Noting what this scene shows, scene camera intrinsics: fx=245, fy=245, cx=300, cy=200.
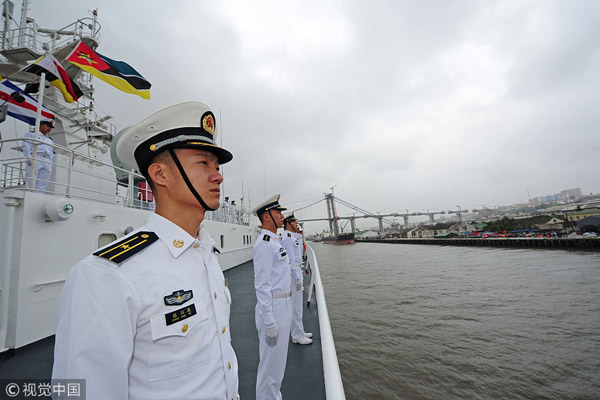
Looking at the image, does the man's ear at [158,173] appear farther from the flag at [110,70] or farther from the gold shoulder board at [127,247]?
the flag at [110,70]

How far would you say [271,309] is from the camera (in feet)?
8.77

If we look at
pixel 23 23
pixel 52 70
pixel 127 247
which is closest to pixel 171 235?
pixel 127 247

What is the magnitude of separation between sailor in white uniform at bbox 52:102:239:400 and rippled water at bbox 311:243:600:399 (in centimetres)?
514

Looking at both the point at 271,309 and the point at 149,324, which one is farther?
the point at 271,309

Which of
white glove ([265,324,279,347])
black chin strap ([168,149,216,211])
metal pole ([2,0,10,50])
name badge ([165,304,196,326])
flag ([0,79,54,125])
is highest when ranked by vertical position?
metal pole ([2,0,10,50])

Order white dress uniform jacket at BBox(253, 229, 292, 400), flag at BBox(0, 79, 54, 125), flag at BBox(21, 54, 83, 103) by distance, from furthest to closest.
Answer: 1. flag at BBox(0, 79, 54, 125)
2. flag at BBox(21, 54, 83, 103)
3. white dress uniform jacket at BBox(253, 229, 292, 400)

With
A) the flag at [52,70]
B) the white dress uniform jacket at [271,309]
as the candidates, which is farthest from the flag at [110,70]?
the white dress uniform jacket at [271,309]

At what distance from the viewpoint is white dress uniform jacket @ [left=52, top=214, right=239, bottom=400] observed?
71 cm

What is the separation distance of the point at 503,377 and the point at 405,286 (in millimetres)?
8339

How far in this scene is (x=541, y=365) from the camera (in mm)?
5672

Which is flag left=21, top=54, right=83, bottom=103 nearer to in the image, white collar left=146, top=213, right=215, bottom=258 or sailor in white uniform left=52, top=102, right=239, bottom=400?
sailor in white uniform left=52, top=102, right=239, bottom=400

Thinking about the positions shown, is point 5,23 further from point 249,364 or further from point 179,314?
point 179,314

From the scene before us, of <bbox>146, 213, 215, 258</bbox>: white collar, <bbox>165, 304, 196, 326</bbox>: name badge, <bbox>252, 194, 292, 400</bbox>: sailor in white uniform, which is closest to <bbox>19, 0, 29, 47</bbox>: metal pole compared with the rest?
<bbox>252, 194, 292, 400</bbox>: sailor in white uniform

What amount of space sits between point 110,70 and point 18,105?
191 cm
